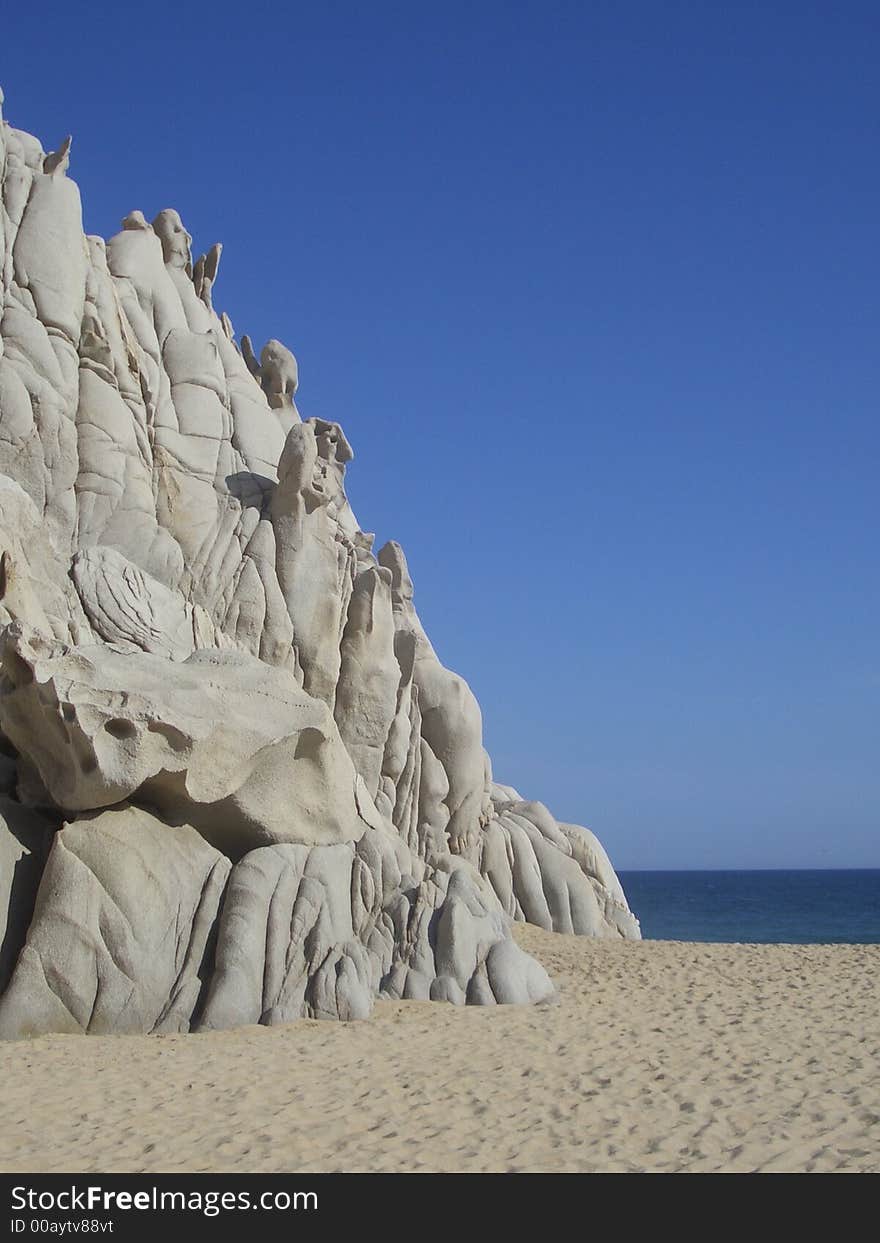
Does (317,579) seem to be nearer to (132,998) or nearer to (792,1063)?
(132,998)

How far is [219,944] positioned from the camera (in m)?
9.22

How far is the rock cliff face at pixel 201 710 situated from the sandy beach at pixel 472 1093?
584 mm

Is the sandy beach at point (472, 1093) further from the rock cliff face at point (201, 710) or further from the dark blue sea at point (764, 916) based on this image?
the dark blue sea at point (764, 916)

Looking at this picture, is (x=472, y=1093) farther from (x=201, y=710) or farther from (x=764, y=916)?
(x=764, y=916)

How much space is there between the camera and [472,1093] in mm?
7113

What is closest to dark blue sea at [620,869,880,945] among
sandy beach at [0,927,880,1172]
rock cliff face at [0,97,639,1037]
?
rock cliff face at [0,97,639,1037]

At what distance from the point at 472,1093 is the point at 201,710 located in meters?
3.87

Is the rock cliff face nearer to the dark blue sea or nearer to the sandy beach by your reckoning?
the sandy beach

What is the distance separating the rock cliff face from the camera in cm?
911

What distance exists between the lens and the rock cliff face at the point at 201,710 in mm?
9109

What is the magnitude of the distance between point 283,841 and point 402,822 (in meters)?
6.46

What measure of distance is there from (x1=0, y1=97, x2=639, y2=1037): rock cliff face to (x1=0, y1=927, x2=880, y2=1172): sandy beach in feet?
1.92
